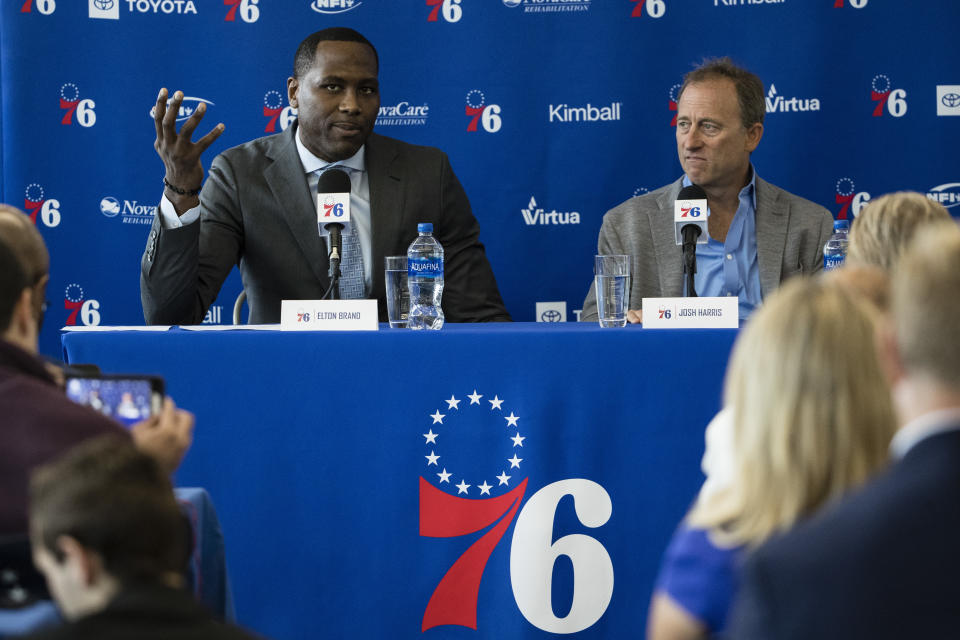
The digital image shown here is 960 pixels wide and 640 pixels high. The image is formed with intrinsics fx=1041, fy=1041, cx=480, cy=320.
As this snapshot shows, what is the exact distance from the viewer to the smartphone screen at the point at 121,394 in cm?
165

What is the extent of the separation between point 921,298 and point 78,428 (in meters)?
1.04

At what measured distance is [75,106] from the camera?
418 cm

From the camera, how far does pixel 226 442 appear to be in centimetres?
242

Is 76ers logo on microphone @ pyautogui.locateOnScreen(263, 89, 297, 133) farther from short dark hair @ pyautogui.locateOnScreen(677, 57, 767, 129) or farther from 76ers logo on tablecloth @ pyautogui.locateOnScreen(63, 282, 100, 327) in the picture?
short dark hair @ pyautogui.locateOnScreen(677, 57, 767, 129)

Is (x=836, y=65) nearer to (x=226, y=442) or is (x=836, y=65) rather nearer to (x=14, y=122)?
(x=226, y=442)

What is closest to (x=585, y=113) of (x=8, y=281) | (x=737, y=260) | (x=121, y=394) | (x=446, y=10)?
(x=446, y=10)

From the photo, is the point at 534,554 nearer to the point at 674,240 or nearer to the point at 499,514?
the point at 499,514

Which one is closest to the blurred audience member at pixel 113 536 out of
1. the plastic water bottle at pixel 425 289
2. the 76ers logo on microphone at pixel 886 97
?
the plastic water bottle at pixel 425 289

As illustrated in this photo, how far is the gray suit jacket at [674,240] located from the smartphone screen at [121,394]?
66.4 inches

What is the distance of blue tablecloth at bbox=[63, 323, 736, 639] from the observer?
2.38 metres

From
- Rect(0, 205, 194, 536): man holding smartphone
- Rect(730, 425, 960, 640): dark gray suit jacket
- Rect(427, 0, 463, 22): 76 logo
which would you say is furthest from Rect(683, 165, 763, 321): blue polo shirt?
Rect(730, 425, 960, 640): dark gray suit jacket

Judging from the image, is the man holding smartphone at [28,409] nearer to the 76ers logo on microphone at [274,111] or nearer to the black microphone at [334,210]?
the black microphone at [334,210]

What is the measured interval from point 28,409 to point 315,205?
1.99 meters

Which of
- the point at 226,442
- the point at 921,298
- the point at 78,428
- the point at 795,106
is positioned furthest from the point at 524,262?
the point at 921,298
